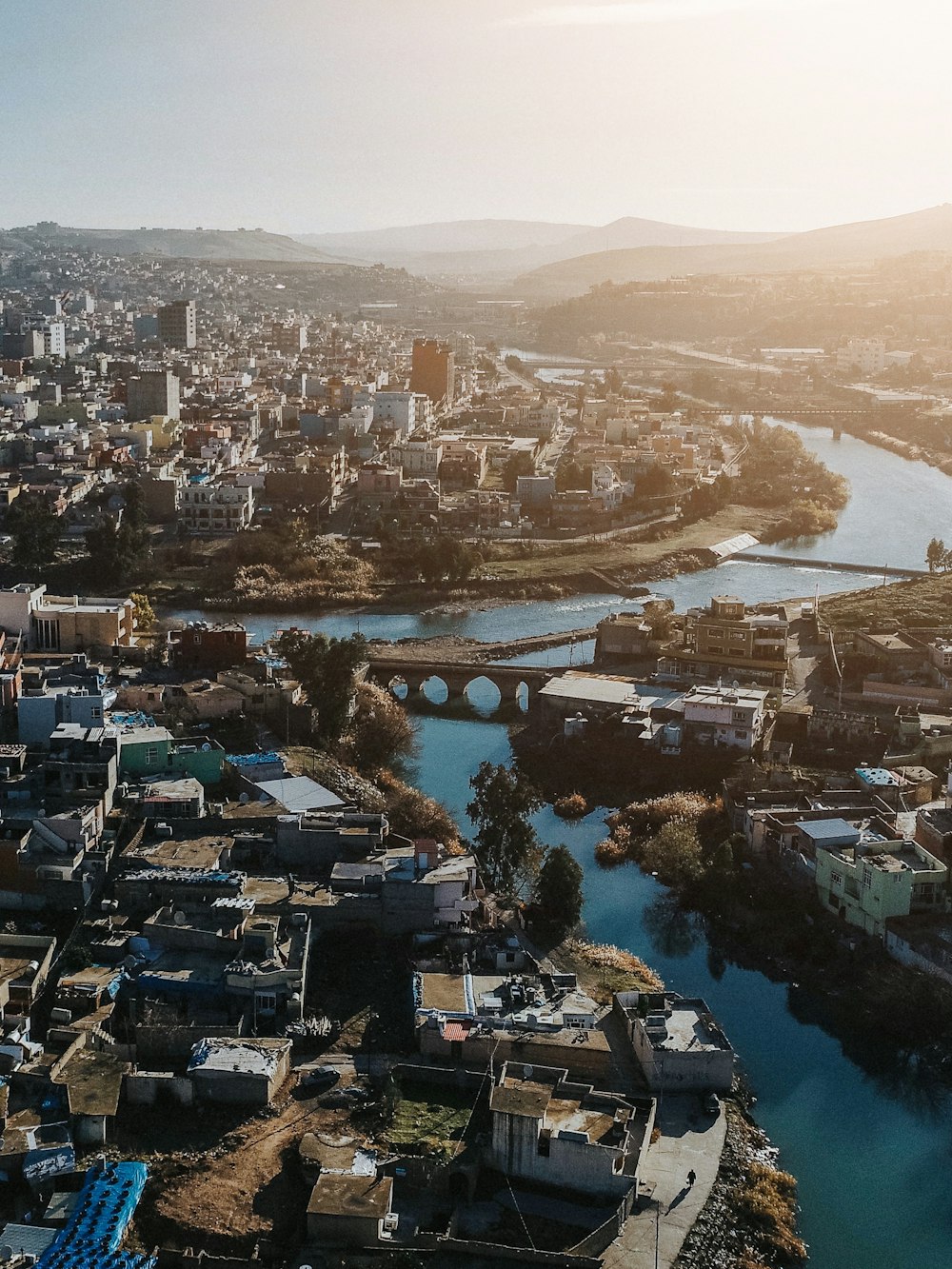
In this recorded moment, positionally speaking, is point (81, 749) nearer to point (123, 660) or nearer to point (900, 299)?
point (123, 660)

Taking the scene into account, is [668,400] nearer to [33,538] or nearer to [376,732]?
[33,538]

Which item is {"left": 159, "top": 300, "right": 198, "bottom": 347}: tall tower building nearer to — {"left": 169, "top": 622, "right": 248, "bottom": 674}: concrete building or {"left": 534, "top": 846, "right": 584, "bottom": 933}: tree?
{"left": 169, "top": 622, "right": 248, "bottom": 674}: concrete building

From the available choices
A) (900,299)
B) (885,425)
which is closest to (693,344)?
(900,299)

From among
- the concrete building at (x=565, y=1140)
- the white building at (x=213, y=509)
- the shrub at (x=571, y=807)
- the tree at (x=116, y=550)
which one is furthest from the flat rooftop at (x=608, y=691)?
the white building at (x=213, y=509)

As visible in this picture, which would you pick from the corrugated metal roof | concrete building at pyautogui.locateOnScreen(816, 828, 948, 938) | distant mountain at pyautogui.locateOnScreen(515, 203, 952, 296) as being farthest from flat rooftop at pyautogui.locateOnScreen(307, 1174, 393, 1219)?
distant mountain at pyautogui.locateOnScreen(515, 203, 952, 296)

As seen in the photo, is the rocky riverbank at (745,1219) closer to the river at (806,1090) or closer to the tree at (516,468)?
the river at (806,1090)

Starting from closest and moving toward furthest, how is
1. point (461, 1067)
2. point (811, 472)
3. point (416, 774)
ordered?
point (461, 1067) → point (416, 774) → point (811, 472)

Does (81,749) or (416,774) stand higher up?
(81,749)

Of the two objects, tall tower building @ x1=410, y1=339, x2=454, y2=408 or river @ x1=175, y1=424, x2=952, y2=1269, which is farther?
tall tower building @ x1=410, y1=339, x2=454, y2=408
